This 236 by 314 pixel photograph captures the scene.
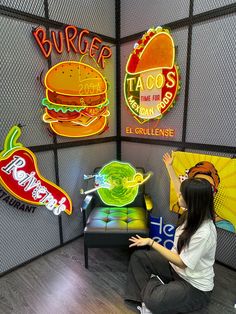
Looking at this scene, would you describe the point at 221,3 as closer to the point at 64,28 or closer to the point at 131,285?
the point at 64,28

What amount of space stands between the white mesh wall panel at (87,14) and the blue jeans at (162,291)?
2434 mm

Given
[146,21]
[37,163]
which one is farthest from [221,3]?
[37,163]

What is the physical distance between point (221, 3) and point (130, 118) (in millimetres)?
1461

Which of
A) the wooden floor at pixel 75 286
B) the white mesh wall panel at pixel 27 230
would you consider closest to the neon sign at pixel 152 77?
the white mesh wall panel at pixel 27 230

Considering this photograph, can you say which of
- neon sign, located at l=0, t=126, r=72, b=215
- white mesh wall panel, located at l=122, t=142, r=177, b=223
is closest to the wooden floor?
neon sign, located at l=0, t=126, r=72, b=215

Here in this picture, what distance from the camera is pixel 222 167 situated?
2156mm

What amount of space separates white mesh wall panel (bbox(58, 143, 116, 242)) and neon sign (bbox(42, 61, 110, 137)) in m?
0.23

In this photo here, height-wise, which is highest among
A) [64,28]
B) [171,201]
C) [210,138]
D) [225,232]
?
[64,28]

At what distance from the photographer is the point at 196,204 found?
1.42 meters

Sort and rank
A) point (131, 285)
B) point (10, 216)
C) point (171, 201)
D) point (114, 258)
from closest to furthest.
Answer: point (131, 285)
point (10, 216)
point (114, 258)
point (171, 201)

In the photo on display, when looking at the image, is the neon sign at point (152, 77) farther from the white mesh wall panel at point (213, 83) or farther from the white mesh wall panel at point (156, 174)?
the white mesh wall panel at point (156, 174)

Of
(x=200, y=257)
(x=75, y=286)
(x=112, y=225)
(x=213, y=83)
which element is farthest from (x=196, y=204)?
(x=75, y=286)

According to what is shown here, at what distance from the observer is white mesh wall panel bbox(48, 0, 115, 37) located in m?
2.25

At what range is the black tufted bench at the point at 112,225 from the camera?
2131mm
